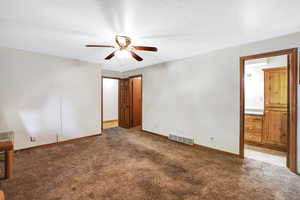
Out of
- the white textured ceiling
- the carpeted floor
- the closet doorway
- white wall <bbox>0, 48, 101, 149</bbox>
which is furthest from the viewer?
the closet doorway

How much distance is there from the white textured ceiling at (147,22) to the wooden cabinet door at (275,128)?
1.94 meters

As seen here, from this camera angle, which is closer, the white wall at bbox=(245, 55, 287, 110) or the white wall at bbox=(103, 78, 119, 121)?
the white wall at bbox=(245, 55, 287, 110)

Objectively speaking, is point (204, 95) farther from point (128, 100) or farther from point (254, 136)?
point (128, 100)

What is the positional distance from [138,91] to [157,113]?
1.69 metres

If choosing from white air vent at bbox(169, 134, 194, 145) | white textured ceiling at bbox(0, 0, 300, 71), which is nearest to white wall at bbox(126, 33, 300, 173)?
white air vent at bbox(169, 134, 194, 145)

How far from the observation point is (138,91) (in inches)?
229

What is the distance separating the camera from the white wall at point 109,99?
6.72 metres

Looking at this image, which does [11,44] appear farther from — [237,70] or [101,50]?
[237,70]

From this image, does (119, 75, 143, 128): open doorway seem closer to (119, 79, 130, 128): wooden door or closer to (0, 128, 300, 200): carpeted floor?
(119, 79, 130, 128): wooden door

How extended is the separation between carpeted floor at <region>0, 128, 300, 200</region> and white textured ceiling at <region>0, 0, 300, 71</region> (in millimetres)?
2385

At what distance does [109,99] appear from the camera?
6871mm

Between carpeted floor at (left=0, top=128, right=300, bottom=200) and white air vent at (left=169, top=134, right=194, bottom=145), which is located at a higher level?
white air vent at (left=169, top=134, right=194, bottom=145)

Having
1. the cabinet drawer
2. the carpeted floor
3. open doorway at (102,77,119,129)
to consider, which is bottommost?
the carpeted floor

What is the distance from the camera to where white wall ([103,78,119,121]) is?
22.0 feet
